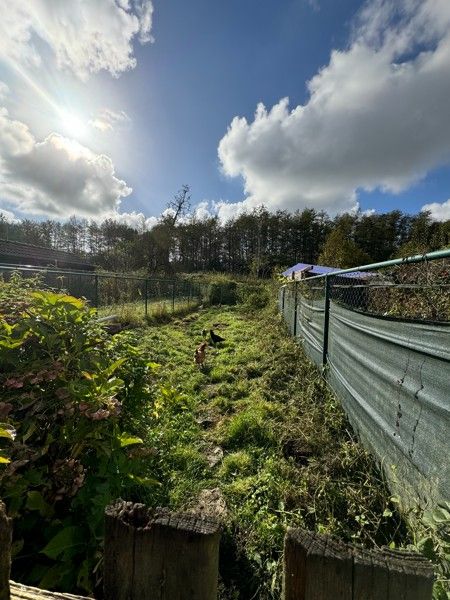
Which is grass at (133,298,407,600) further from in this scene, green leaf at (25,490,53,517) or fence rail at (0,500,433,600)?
fence rail at (0,500,433,600)

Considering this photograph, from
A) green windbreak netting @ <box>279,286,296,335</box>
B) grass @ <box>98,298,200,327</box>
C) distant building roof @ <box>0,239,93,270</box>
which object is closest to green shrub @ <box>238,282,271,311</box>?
grass @ <box>98,298,200,327</box>

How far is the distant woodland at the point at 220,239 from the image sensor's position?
35062mm

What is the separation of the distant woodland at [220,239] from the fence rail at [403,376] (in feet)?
98.6

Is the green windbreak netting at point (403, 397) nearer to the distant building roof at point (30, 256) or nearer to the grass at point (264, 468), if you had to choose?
the grass at point (264, 468)

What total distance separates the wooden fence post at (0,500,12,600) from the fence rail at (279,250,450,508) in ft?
5.96

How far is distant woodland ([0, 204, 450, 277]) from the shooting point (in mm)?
35062

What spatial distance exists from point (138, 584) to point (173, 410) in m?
3.37

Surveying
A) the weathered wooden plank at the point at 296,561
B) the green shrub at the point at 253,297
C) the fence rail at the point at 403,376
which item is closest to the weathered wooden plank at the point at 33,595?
the weathered wooden plank at the point at 296,561

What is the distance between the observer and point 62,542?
141 centimetres

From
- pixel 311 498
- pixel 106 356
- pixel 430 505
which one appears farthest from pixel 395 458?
pixel 106 356

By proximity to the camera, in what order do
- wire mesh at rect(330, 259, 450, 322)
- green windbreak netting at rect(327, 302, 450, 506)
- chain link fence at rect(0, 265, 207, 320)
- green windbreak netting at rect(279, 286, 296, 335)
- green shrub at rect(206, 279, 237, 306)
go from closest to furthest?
green windbreak netting at rect(327, 302, 450, 506)
wire mesh at rect(330, 259, 450, 322)
chain link fence at rect(0, 265, 207, 320)
green windbreak netting at rect(279, 286, 296, 335)
green shrub at rect(206, 279, 237, 306)

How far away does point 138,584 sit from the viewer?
0.64m

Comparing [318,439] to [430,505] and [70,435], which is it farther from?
[70,435]

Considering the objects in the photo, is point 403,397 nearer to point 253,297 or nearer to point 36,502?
point 36,502
